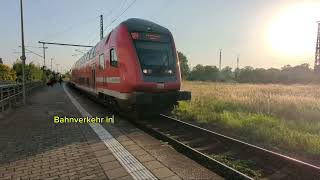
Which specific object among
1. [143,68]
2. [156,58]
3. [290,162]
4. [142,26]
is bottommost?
[290,162]

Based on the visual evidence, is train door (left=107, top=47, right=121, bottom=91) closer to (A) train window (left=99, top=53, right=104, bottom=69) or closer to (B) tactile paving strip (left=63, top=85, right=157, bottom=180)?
(A) train window (left=99, top=53, right=104, bottom=69)

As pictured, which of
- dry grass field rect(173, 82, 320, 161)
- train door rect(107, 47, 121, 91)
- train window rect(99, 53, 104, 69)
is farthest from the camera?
train window rect(99, 53, 104, 69)

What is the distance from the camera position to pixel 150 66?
10.3 m

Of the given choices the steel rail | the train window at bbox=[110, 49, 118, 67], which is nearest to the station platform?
the steel rail

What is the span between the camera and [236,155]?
6383mm

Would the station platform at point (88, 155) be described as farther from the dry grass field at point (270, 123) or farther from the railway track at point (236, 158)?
the dry grass field at point (270, 123)

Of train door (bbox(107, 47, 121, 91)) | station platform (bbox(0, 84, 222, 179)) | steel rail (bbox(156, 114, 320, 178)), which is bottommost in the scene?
station platform (bbox(0, 84, 222, 179))

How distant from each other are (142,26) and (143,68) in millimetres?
1714

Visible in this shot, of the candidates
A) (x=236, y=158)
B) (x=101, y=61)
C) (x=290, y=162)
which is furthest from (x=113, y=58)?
(x=290, y=162)

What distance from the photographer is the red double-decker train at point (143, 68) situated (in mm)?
10008

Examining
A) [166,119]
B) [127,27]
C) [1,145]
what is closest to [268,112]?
[166,119]

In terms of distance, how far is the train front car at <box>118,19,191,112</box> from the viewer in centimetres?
998

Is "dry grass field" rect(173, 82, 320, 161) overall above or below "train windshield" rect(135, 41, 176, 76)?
below

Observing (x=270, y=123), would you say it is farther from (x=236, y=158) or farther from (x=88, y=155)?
(x=88, y=155)
